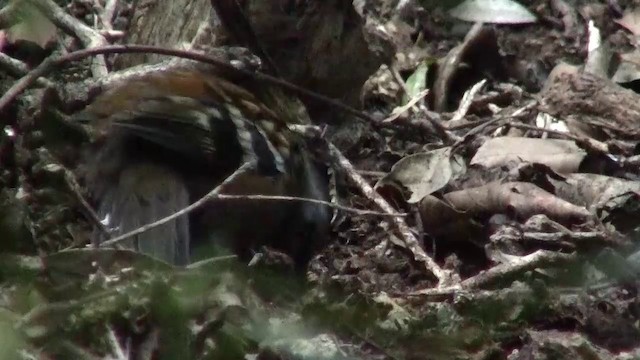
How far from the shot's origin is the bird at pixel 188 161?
2504 mm

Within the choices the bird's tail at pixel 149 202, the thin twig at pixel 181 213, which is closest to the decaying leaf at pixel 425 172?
the bird's tail at pixel 149 202

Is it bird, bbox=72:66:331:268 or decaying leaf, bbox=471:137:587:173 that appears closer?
bird, bbox=72:66:331:268

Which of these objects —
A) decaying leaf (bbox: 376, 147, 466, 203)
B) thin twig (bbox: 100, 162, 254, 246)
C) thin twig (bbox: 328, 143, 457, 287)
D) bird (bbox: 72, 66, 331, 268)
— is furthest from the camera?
decaying leaf (bbox: 376, 147, 466, 203)

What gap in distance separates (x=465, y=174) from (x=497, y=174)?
0.11m

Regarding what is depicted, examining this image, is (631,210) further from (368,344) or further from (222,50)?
(368,344)

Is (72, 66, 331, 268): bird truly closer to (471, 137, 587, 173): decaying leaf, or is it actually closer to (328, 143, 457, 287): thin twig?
(328, 143, 457, 287): thin twig

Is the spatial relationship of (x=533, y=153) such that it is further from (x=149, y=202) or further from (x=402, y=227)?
(x=149, y=202)

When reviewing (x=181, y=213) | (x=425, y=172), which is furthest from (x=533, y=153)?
(x=181, y=213)

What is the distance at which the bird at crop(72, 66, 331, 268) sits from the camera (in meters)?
2.50

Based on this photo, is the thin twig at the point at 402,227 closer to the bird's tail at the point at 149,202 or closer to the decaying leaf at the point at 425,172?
the decaying leaf at the point at 425,172

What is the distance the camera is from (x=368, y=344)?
4.52 feet

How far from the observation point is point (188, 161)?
2.68 metres

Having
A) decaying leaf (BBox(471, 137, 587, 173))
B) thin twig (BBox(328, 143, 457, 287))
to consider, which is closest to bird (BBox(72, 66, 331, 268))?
thin twig (BBox(328, 143, 457, 287))

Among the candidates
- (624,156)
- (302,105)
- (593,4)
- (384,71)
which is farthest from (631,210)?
(593,4)
